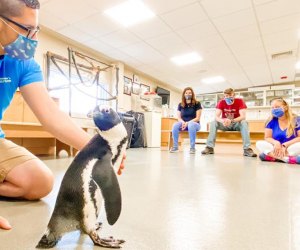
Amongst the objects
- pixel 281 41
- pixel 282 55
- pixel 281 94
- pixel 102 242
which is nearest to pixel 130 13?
pixel 281 41

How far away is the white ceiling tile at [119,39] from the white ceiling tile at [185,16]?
2.72 ft

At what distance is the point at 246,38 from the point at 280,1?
4.00 ft

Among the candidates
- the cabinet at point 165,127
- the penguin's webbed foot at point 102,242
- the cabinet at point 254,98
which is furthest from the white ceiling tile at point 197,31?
the cabinet at point 254,98

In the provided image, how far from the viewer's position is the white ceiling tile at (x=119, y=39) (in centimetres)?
425

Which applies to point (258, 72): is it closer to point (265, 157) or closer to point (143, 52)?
point (143, 52)

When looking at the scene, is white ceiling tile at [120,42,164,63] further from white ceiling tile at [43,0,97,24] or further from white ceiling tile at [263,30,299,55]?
white ceiling tile at [263,30,299,55]

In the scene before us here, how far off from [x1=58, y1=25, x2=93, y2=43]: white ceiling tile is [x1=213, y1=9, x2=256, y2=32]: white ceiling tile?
228 cm

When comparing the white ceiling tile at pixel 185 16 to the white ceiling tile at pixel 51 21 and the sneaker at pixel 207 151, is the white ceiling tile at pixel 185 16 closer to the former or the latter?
the white ceiling tile at pixel 51 21

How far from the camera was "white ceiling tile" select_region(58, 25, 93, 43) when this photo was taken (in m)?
4.08

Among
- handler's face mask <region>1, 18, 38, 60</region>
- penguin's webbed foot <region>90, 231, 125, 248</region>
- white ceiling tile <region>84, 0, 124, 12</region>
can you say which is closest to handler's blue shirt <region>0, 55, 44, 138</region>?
handler's face mask <region>1, 18, 38, 60</region>

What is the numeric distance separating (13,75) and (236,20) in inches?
146

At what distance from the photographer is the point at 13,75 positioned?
91 cm

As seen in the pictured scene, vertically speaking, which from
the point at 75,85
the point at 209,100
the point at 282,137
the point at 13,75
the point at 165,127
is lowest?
the point at 282,137

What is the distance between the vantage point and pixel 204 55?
5391 millimetres
